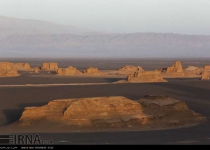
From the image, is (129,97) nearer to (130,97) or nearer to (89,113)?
(130,97)

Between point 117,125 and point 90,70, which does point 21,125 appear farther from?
point 90,70

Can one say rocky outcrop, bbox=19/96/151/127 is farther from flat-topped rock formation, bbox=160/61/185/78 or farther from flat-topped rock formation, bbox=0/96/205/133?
flat-topped rock formation, bbox=160/61/185/78

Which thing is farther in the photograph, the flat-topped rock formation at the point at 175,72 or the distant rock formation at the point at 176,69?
the distant rock formation at the point at 176,69

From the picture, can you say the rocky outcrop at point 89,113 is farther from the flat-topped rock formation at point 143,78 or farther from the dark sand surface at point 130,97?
the flat-topped rock formation at point 143,78

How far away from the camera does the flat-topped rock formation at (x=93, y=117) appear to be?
59.9 feet

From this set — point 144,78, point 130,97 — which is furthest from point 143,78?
point 130,97

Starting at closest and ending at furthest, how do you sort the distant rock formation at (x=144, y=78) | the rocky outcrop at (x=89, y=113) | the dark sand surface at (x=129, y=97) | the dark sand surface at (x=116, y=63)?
the dark sand surface at (x=129, y=97)
the rocky outcrop at (x=89, y=113)
the distant rock formation at (x=144, y=78)
the dark sand surface at (x=116, y=63)

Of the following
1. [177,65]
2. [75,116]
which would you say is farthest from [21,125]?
[177,65]

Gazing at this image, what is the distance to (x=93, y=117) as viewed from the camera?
732 inches

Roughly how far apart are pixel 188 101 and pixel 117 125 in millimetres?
11953

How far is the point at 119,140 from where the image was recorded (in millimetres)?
15852

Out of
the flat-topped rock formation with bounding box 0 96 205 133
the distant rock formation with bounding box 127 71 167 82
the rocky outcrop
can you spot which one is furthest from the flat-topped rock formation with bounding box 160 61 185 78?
the rocky outcrop

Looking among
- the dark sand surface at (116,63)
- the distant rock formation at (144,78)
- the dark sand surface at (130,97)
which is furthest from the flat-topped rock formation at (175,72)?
the dark sand surface at (116,63)

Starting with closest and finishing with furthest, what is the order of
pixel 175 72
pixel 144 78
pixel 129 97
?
pixel 129 97, pixel 144 78, pixel 175 72
